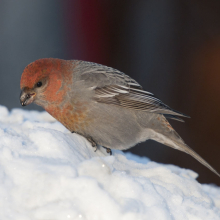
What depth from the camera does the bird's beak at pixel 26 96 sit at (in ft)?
6.57

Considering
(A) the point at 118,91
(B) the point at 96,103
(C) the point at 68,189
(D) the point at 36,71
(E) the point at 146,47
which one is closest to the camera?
(C) the point at 68,189

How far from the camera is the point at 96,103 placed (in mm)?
2131

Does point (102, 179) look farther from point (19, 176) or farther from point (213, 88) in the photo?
point (213, 88)

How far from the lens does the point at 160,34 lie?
4.77m

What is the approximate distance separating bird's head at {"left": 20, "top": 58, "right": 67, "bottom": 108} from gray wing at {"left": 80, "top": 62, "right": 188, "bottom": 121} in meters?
0.20

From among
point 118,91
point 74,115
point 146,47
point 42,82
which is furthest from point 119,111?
point 146,47

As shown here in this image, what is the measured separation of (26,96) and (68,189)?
0.99 metres

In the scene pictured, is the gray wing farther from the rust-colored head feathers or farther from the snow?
the snow

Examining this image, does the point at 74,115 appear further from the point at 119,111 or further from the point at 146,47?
the point at 146,47

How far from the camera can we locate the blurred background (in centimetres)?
436

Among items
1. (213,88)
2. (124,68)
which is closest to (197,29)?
(213,88)

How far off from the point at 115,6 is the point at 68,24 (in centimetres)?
95

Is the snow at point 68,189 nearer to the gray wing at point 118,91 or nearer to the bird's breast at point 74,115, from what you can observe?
the bird's breast at point 74,115

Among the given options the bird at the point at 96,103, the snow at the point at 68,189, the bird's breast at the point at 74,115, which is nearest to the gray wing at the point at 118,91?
the bird at the point at 96,103
